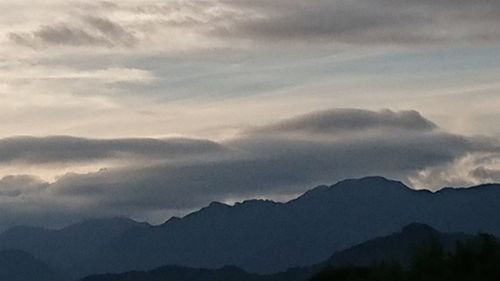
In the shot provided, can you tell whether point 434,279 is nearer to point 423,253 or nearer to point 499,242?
point 423,253

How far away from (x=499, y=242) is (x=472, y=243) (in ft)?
22.6

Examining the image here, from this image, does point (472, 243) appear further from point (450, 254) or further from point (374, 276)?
point (374, 276)

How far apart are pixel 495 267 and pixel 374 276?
2120cm

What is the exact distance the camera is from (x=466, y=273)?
18562 cm

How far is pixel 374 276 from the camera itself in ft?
647

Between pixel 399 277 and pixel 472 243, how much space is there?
13.0 metres

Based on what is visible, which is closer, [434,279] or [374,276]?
[434,279]

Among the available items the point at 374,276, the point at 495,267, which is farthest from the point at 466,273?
the point at 374,276

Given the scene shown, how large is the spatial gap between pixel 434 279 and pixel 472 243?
11.5 meters

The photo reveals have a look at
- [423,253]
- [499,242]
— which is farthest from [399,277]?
[499,242]

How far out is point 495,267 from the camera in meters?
184

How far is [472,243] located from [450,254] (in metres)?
3.74

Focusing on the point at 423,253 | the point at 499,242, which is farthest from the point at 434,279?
the point at 499,242

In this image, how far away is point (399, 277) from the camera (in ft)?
615
